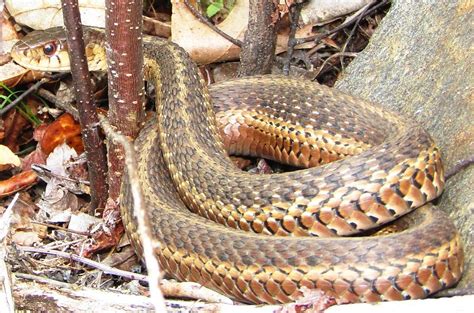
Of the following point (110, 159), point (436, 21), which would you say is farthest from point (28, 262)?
point (436, 21)

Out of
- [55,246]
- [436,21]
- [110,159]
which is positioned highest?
[436,21]

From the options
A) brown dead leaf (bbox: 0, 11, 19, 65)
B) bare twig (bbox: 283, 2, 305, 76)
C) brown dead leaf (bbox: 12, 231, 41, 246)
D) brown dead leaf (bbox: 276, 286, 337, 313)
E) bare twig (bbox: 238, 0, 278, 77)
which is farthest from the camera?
brown dead leaf (bbox: 0, 11, 19, 65)

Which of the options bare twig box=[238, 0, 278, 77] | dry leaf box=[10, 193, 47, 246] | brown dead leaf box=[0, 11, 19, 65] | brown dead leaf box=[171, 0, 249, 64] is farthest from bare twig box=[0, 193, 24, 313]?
brown dead leaf box=[0, 11, 19, 65]

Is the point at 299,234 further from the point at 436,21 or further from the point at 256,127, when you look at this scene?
the point at 436,21

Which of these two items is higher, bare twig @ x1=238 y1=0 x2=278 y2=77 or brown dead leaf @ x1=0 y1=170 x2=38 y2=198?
bare twig @ x1=238 y1=0 x2=278 y2=77

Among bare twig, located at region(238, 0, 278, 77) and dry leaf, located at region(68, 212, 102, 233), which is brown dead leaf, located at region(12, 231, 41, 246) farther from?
bare twig, located at region(238, 0, 278, 77)
